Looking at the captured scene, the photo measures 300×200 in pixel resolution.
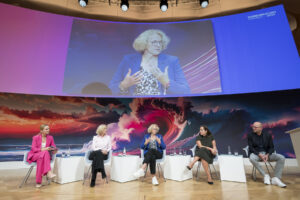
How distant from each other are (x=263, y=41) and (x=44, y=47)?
5.15 meters

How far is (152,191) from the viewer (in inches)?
100

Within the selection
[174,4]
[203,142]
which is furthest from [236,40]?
[203,142]

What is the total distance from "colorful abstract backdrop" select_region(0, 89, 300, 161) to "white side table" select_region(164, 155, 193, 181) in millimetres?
2311

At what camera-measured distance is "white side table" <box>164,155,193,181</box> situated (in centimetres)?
324

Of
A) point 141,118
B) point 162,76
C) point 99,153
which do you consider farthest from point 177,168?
point 141,118

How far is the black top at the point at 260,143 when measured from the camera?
3.11m

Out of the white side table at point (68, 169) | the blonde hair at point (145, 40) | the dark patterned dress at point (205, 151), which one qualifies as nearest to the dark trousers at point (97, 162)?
the white side table at point (68, 169)

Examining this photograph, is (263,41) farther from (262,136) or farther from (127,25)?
(127,25)

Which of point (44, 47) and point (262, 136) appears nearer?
point (262, 136)

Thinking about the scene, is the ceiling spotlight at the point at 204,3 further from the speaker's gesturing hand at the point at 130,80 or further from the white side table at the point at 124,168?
the white side table at the point at 124,168

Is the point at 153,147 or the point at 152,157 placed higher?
the point at 153,147

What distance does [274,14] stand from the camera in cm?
432

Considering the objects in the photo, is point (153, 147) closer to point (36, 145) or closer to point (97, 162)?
point (97, 162)

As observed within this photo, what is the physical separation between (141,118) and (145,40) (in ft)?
7.85
